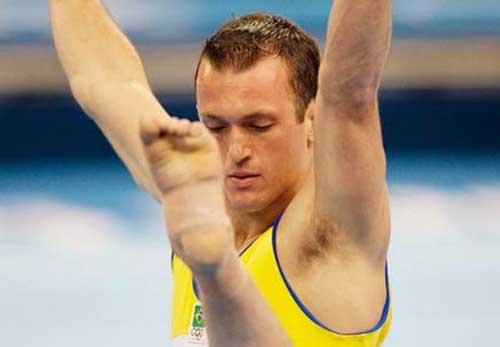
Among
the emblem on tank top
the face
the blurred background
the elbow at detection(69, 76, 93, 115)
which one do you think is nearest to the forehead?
the face

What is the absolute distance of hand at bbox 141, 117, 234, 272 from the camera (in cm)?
162

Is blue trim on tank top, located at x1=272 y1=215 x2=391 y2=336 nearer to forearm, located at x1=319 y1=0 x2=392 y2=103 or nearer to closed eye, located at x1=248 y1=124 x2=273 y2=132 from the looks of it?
closed eye, located at x1=248 y1=124 x2=273 y2=132

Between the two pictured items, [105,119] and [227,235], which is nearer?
[227,235]

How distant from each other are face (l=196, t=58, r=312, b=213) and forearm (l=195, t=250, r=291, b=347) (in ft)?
2.01

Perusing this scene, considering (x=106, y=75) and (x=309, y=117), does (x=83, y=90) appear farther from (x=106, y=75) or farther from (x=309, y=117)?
(x=309, y=117)

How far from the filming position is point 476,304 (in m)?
4.62

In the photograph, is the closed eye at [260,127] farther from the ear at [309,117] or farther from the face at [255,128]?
the ear at [309,117]

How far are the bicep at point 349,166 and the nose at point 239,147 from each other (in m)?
0.23

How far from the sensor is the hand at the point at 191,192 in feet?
5.30

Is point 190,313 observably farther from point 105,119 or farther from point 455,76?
point 455,76

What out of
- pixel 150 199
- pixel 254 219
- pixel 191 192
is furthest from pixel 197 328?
pixel 150 199

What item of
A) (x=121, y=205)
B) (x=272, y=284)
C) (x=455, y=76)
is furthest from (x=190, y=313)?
(x=455, y=76)

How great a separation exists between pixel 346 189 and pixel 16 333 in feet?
8.85

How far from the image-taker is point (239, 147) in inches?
91.8
